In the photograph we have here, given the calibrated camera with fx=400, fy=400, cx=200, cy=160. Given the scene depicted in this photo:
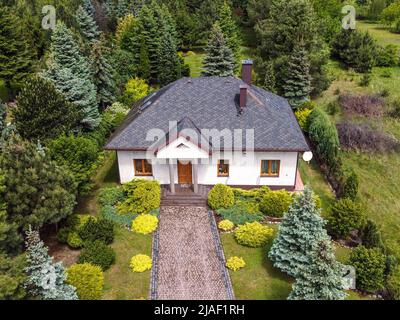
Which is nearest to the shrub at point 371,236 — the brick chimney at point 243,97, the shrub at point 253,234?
the shrub at point 253,234

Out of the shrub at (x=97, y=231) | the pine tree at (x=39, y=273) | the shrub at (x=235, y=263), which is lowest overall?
the shrub at (x=235, y=263)

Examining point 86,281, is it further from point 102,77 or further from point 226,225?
point 102,77

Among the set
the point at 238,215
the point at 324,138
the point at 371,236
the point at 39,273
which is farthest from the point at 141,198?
the point at 324,138

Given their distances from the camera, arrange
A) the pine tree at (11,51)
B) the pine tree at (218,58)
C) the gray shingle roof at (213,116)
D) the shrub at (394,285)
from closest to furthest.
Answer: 1. the shrub at (394,285)
2. the gray shingle roof at (213,116)
3. the pine tree at (11,51)
4. the pine tree at (218,58)

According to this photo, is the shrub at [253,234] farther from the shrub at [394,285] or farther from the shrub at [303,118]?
the shrub at [303,118]

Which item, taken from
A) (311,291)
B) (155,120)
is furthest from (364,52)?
(311,291)

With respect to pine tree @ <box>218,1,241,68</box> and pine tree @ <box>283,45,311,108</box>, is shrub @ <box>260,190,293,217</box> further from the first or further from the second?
pine tree @ <box>218,1,241,68</box>

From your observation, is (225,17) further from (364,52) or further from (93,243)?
(93,243)
